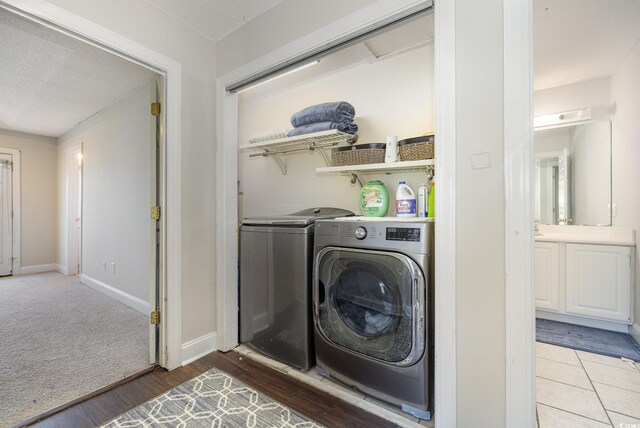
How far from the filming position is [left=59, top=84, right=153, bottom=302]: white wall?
120 inches

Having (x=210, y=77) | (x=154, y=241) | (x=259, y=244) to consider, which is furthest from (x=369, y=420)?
(x=210, y=77)

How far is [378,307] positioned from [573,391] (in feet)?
4.46

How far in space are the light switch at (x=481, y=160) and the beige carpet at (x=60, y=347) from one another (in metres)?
2.43

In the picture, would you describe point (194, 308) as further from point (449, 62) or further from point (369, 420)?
point (449, 62)

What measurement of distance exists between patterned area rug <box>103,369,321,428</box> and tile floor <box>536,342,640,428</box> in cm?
137

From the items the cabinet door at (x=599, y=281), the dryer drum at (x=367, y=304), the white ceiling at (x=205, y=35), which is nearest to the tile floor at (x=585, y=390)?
the cabinet door at (x=599, y=281)

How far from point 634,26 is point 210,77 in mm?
3275

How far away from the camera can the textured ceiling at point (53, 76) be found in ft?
7.08

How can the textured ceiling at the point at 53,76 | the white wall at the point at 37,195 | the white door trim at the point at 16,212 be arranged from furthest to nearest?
the white wall at the point at 37,195 → the white door trim at the point at 16,212 → the textured ceiling at the point at 53,76

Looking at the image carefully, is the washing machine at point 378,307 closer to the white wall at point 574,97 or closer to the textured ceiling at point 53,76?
the textured ceiling at point 53,76

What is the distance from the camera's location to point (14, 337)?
2445 millimetres

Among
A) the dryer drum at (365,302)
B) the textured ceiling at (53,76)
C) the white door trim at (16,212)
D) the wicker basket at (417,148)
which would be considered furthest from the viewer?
the white door trim at (16,212)

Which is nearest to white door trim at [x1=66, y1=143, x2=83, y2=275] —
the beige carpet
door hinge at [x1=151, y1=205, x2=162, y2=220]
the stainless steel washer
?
the beige carpet

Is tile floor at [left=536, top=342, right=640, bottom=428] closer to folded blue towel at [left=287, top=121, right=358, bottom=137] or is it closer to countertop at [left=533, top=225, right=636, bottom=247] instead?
countertop at [left=533, top=225, right=636, bottom=247]
